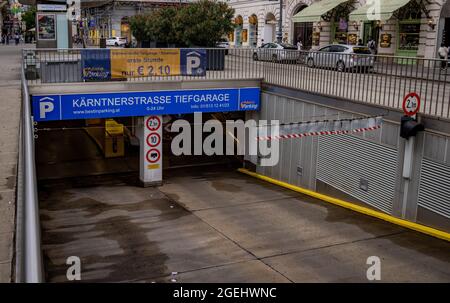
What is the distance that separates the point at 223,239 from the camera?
12984 mm

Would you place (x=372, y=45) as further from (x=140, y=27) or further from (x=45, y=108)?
(x=45, y=108)

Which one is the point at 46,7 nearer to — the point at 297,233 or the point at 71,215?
the point at 71,215

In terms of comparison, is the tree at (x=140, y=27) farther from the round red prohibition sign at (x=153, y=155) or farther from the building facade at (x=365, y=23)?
the round red prohibition sign at (x=153, y=155)

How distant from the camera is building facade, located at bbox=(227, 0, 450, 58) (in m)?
29.1

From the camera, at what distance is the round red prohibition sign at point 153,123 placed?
63.7ft

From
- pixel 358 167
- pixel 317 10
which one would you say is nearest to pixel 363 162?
pixel 358 167

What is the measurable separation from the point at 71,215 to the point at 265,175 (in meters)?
8.06

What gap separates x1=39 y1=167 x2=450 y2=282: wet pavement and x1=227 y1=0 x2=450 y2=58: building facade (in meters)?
16.2

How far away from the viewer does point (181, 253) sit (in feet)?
39.2

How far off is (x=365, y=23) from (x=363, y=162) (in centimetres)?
2239

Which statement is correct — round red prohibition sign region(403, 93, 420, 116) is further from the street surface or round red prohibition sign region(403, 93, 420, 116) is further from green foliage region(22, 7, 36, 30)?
green foliage region(22, 7, 36, 30)

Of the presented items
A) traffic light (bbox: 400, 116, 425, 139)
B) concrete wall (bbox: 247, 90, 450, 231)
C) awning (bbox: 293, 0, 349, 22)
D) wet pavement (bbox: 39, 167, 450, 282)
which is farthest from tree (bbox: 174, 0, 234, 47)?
traffic light (bbox: 400, 116, 425, 139)

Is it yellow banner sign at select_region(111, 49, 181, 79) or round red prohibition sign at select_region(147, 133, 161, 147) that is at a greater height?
yellow banner sign at select_region(111, 49, 181, 79)

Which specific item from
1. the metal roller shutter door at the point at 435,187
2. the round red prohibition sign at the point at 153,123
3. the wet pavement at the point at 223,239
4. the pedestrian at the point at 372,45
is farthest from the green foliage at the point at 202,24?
the metal roller shutter door at the point at 435,187
